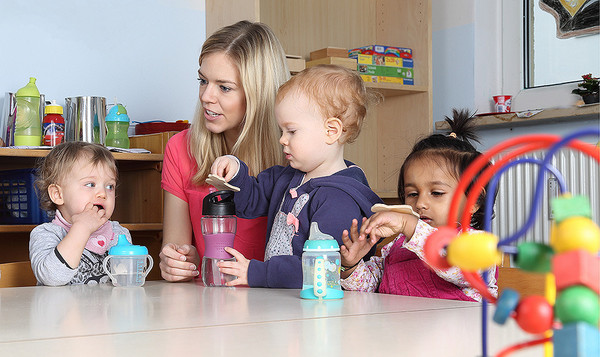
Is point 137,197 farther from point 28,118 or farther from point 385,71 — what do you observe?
point 385,71

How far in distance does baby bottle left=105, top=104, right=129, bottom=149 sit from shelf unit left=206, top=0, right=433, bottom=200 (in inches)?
49.2

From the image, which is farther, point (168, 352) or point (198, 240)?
point (198, 240)

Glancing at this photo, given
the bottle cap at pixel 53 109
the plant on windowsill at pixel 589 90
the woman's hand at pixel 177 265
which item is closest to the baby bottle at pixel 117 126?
the bottle cap at pixel 53 109

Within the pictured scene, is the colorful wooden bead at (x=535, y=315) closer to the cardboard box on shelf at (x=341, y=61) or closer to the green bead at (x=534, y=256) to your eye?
the green bead at (x=534, y=256)

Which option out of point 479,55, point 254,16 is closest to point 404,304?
point 254,16

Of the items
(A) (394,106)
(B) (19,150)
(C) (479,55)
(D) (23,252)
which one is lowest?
(D) (23,252)

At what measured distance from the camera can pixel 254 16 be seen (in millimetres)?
2695

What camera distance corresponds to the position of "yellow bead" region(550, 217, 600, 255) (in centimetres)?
28

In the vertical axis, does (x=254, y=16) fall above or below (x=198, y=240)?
above

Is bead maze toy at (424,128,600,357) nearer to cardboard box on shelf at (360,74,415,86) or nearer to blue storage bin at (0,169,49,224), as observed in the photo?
blue storage bin at (0,169,49,224)

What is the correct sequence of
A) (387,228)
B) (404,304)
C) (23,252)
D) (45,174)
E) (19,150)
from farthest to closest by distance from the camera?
(23,252)
(19,150)
(45,174)
(387,228)
(404,304)

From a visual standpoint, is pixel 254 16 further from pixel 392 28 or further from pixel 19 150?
pixel 392 28

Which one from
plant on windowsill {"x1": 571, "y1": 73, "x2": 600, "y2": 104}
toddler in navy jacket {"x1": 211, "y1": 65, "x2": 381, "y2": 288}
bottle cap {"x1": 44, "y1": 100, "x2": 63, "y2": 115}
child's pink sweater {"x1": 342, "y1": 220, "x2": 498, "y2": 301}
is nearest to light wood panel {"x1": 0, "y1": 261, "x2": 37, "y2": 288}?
toddler in navy jacket {"x1": 211, "y1": 65, "x2": 381, "y2": 288}

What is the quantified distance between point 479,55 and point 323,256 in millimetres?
2763
